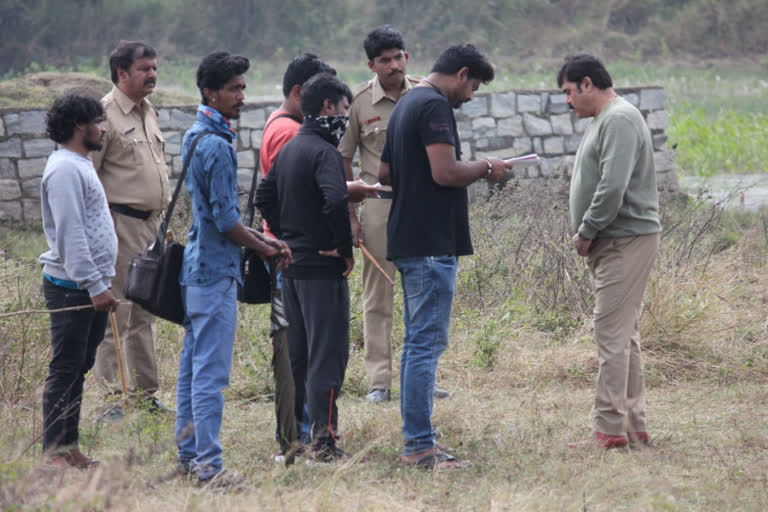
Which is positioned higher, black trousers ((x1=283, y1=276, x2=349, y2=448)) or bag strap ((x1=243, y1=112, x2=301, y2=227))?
bag strap ((x1=243, y1=112, x2=301, y2=227))

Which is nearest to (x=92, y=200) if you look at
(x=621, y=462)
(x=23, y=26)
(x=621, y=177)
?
(x=621, y=177)

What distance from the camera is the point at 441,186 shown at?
14.2 ft

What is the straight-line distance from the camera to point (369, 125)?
18.8 feet

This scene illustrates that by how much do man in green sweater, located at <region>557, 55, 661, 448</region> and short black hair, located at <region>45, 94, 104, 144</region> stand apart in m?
2.21

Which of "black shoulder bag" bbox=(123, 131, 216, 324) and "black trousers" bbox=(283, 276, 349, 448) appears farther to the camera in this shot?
"black trousers" bbox=(283, 276, 349, 448)

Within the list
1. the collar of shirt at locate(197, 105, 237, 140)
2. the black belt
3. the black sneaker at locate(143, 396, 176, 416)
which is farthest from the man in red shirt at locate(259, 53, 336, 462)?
the black sneaker at locate(143, 396, 176, 416)

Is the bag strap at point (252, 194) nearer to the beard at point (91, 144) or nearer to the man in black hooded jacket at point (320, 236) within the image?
the man in black hooded jacket at point (320, 236)

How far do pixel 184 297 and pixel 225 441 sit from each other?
3.78 feet

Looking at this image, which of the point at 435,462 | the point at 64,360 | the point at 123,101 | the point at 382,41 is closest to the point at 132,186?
the point at 123,101

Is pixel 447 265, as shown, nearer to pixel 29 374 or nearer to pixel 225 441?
pixel 225 441

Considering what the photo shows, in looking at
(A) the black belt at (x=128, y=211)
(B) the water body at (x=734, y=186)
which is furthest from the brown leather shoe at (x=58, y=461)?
(B) the water body at (x=734, y=186)

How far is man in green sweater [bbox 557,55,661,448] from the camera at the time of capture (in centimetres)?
461

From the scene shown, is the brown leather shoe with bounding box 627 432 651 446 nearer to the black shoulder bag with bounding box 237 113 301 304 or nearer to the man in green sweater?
the man in green sweater

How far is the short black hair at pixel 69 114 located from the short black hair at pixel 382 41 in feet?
5.43
